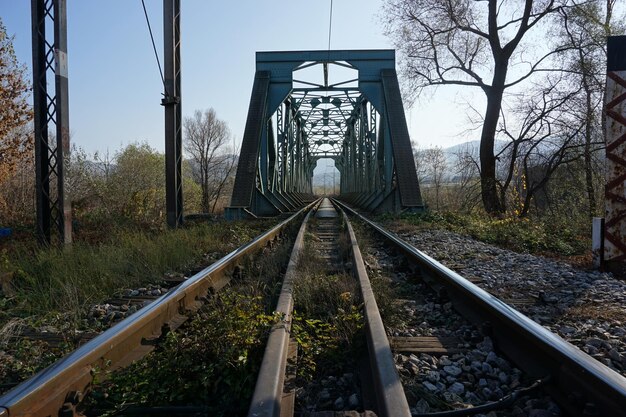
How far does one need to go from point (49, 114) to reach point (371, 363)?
677cm

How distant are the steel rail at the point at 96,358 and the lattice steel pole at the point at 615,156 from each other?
15.4ft

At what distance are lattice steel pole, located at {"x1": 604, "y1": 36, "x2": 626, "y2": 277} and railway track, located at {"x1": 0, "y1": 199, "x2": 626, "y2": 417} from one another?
2.91m

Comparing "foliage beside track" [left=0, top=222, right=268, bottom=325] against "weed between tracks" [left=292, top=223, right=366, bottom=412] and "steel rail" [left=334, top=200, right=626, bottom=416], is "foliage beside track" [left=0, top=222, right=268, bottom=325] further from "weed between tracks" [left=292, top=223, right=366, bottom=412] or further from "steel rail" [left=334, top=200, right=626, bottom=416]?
"steel rail" [left=334, top=200, right=626, bottom=416]

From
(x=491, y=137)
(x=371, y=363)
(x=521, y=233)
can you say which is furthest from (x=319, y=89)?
(x=371, y=363)

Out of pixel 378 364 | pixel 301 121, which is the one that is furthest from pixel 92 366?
pixel 301 121

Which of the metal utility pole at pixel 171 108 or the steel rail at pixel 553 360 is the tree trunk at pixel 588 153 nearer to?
the metal utility pole at pixel 171 108

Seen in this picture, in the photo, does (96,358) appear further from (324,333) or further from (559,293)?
(559,293)

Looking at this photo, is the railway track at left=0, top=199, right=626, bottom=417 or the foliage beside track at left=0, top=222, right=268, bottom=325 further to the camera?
the foliage beside track at left=0, top=222, right=268, bottom=325

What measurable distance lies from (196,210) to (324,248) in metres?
17.8

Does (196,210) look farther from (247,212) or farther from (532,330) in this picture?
(532,330)

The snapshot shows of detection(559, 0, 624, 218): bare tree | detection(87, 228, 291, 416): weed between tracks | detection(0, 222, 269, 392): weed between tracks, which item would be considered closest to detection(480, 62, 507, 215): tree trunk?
detection(559, 0, 624, 218): bare tree

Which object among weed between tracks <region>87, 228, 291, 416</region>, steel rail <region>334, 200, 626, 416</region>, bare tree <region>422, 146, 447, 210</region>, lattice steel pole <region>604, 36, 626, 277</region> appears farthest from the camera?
bare tree <region>422, 146, 447, 210</region>

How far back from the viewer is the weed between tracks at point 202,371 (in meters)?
2.02

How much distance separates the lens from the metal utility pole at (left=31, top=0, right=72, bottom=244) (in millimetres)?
6719
